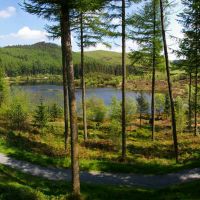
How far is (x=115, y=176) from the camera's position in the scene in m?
22.0

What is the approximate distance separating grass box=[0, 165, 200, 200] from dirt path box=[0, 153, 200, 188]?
129 cm

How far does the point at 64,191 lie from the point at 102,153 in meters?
10.4

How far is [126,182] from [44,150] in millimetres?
8526

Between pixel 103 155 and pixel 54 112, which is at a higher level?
pixel 103 155

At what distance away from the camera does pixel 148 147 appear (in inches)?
1252

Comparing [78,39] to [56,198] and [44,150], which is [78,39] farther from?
[56,198]

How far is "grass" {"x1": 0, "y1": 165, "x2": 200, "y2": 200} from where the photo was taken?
15398 mm

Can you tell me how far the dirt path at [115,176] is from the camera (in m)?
20.9

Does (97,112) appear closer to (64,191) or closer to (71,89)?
(64,191)

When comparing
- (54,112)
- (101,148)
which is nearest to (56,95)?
(54,112)

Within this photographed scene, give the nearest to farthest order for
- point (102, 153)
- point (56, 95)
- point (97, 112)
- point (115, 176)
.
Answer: point (115, 176) → point (102, 153) → point (97, 112) → point (56, 95)

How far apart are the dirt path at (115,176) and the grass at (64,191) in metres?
1.29

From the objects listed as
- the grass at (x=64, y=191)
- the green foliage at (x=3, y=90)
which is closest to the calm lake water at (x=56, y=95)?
the green foliage at (x=3, y=90)

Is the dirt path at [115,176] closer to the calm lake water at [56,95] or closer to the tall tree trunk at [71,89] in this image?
the tall tree trunk at [71,89]
